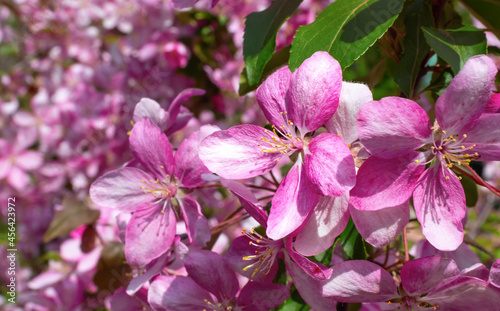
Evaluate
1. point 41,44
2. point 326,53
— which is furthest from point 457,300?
point 41,44

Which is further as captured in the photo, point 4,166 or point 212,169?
point 4,166

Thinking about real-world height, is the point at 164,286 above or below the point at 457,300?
below

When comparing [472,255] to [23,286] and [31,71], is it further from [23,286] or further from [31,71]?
[31,71]

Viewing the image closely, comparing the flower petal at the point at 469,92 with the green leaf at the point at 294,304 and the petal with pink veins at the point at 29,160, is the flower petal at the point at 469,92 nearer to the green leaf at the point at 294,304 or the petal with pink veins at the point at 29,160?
the green leaf at the point at 294,304

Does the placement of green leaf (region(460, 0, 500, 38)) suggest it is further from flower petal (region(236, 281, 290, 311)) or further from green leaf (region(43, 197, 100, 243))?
green leaf (region(43, 197, 100, 243))

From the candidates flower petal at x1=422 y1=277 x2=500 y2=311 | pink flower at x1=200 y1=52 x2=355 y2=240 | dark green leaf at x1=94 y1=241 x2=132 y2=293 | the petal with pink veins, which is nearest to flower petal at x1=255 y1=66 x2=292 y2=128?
pink flower at x1=200 y1=52 x2=355 y2=240

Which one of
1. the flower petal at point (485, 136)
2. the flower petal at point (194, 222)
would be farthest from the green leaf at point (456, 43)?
the flower petal at point (194, 222)
